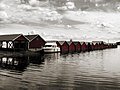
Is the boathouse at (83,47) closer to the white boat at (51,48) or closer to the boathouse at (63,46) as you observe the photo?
the boathouse at (63,46)

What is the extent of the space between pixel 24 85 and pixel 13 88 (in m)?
1.67

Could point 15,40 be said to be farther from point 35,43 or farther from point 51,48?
point 51,48

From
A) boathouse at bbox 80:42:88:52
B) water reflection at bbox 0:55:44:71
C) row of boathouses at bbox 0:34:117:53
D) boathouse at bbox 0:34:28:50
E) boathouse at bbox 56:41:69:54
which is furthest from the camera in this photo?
boathouse at bbox 80:42:88:52

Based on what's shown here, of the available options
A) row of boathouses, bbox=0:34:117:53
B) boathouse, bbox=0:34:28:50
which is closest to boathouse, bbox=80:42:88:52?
row of boathouses, bbox=0:34:117:53

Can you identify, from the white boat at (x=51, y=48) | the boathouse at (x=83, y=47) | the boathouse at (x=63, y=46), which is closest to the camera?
the white boat at (x=51, y=48)

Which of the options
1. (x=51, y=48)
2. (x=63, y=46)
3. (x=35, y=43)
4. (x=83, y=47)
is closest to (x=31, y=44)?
(x=35, y=43)

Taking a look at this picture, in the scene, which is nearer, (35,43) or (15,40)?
(15,40)

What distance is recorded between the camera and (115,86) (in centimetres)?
2172

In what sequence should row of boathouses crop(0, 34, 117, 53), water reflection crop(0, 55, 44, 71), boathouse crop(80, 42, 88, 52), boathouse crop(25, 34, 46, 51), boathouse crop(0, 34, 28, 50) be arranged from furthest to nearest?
boathouse crop(80, 42, 88, 52), boathouse crop(25, 34, 46, 51), row of boathouses crop(0, 34, 117, 53), boathouse crop(0, 34, 28, 50), water reflection crop(0, 55, 44, 71)

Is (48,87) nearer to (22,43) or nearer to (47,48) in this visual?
(22,43)

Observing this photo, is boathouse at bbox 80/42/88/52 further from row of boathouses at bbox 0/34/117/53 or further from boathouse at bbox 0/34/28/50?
boathouse at bbox 0/34/28/50

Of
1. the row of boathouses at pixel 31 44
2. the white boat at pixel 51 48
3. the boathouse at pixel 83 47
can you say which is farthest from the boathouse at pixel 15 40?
the boathouse at pixel 83 47

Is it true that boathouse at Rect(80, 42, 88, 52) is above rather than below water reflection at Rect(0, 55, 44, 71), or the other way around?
above

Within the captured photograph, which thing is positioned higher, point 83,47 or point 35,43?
point 35,43
